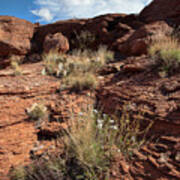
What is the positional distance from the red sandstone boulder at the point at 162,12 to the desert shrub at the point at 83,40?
3.06 metres

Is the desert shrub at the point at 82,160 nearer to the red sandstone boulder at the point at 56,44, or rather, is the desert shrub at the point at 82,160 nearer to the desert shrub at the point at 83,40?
the red sandstone boulder at the point at 56,44

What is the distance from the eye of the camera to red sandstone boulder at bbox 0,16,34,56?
730 cm

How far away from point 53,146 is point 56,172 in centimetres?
56

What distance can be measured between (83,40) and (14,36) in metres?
3.73

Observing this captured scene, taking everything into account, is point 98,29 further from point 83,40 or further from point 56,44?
point 56,44

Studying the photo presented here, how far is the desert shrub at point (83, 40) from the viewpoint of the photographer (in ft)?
26.2

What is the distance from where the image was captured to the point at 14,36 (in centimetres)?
766

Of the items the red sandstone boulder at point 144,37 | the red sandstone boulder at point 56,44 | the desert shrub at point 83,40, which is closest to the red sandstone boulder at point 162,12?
the red sandstone boulder at point 144,37

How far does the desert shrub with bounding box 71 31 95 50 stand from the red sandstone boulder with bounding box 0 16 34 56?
2679 mm

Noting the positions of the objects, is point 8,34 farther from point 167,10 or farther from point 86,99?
point 167,10

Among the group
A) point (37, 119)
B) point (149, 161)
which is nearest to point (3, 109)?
point (37, 119)

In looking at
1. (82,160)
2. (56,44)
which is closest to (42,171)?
(82,160)

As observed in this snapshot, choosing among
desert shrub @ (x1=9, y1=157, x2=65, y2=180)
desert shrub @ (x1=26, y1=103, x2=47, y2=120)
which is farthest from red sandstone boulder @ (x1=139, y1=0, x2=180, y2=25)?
desert shrub @ (x1=9, y1=157, x2=65, y2=180)

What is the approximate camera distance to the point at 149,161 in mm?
1674
